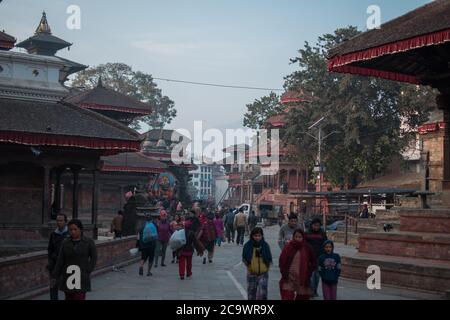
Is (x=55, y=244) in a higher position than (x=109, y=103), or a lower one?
lower

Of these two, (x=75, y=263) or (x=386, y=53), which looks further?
(x=386, y=53)

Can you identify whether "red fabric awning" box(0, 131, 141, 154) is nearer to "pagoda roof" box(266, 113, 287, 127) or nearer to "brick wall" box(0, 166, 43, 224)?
"brick wall" box(0, 166, 43, 224)

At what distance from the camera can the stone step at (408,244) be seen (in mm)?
14508

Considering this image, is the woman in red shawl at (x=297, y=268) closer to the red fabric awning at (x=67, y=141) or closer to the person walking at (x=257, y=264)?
the person walking at (x=257, y=264)

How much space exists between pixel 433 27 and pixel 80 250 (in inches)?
385

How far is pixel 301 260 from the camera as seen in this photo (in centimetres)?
1032

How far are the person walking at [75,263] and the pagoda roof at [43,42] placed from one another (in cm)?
5013

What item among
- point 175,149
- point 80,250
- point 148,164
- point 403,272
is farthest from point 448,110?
point 175,149

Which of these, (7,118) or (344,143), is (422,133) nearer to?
(344,143)

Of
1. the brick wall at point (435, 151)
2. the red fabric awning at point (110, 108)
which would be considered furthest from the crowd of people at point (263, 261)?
the red fabric awning at point (110, 108)

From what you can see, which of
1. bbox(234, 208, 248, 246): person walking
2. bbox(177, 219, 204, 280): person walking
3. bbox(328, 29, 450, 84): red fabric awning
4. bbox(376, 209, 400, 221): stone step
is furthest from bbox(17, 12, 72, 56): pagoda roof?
bbox(177, 219, 204, 280): person walking

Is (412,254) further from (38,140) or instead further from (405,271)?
(38,140)

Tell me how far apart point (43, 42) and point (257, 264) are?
164 feet

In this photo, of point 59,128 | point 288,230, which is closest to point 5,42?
point 59,128
